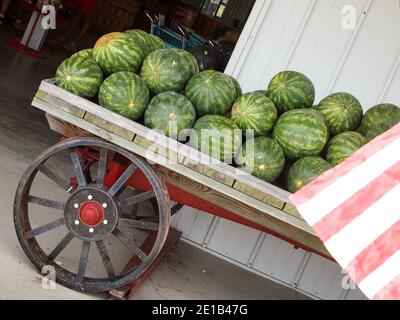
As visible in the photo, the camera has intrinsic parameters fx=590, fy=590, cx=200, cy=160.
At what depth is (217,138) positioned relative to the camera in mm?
3479

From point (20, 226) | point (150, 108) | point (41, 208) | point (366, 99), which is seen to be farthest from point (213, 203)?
point (366, 99)

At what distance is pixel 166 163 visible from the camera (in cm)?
339

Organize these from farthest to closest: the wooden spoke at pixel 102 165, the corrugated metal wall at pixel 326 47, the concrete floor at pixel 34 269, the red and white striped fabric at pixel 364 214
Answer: the corrugated metal wall at pixel 326 47 < the concrete floor at pixel 34 269 < the wooden spoke at pixel 102 165 < the red and white striped fabric at pixel 364 214

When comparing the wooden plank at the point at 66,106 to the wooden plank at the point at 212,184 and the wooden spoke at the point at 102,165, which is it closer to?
the wooden plank at the point at 212,184

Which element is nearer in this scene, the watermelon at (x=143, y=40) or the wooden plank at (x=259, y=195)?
the wooden plank at (x=259, y=195)

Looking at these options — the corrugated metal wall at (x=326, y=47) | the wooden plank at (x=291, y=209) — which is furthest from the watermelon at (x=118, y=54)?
the corrugated metal wall at (x=326, y=47)

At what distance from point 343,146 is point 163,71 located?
1.20 m

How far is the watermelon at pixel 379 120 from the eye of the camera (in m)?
3.80

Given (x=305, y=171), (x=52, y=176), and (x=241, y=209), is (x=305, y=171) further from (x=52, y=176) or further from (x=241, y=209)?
(x=52, y=176)

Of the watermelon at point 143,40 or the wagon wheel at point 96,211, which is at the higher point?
the watermelon at point 143,40

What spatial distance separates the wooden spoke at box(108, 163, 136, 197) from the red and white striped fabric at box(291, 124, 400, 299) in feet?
4.84

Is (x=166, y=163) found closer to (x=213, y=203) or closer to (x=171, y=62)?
(x=213, y=203)

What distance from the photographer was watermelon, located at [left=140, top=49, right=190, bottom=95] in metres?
3.68

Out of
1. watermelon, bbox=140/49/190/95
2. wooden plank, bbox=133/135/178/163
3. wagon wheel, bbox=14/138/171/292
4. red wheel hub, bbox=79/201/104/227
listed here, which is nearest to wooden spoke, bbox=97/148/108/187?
wagon wheel, bbox=14/138/171/292
